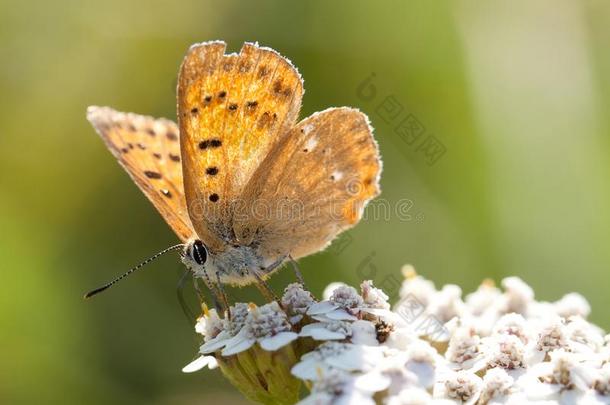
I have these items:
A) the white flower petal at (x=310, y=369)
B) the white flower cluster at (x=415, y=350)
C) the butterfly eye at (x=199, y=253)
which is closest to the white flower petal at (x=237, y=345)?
the white flower cluster at (x=415, y=350)

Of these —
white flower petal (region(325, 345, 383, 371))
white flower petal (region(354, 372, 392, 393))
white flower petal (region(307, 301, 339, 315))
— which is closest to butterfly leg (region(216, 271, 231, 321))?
white flower petal (region(307, 301, 339, 315))

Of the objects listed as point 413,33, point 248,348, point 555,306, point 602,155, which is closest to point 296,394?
point 248,348

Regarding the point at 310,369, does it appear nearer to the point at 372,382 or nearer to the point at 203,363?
the point at 372,382

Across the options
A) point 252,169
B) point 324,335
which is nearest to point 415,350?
point 324,335

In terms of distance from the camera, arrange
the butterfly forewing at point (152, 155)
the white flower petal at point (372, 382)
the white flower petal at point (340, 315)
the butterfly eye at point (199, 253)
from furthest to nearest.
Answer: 1. the butterfly forewing at point (152, 155)
2. the butterfly eye at point (199, 253)
3. the white flower petal at point (340, 315)
4. the white flower petal at point (372, 382)

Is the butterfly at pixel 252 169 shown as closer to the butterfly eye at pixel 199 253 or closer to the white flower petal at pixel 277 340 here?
the butterfly eye at pixel 199 253

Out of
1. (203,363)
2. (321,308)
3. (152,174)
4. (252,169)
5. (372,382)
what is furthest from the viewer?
(152,174)

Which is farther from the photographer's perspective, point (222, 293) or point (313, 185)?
point (313, 185)

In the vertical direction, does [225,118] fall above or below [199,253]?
above
